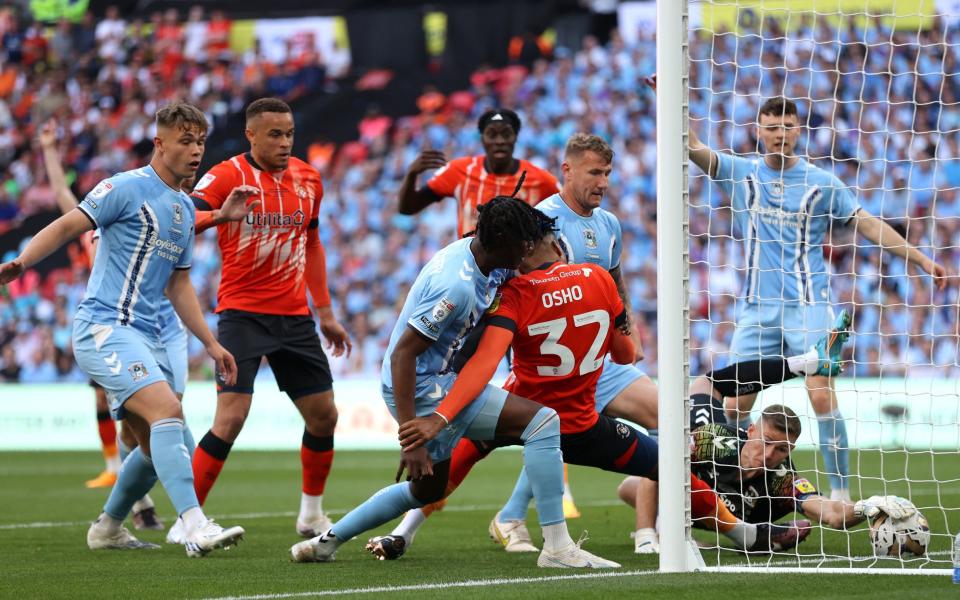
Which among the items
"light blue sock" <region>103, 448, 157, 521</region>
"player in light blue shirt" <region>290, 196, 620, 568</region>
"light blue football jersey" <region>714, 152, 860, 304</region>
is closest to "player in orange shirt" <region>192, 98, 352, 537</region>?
"light blue sock" <region>103, 448, 157, 521</region>

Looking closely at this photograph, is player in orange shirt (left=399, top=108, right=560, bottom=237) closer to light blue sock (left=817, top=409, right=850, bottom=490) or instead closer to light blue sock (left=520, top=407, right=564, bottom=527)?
light blue sock (left=817, top=409, right=850, bottom=490)

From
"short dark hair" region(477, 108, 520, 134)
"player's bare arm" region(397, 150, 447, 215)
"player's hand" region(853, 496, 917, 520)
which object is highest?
"short dark hair" region(477, 108, 520, 134)

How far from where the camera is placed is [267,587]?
5.12 m

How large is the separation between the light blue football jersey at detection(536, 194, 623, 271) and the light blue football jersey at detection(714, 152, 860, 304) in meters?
1.14

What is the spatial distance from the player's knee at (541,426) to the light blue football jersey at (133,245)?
2207 millimetres

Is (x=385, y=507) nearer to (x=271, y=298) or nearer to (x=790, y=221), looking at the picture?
(x=271, y=298)

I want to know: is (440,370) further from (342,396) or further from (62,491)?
(342,396)

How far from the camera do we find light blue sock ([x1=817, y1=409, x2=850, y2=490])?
25.7ft

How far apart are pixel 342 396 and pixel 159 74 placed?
9.44 metres

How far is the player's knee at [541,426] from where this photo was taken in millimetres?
5609

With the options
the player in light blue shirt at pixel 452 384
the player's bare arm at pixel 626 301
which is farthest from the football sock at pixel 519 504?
the player in light blue shirt at pixel 452 384

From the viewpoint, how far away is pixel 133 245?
6.45m

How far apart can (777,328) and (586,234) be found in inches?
64.4

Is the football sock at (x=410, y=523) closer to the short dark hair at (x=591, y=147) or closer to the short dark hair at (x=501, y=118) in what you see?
the short dark hair at (x=591, y=147)
